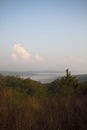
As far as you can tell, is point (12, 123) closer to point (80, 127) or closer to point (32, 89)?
point (80, 127)

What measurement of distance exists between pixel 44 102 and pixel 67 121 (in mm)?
1754

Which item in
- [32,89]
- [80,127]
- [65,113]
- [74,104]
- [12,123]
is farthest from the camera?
[32,89]

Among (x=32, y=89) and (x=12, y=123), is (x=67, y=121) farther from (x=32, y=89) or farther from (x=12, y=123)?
(x=32, y=89)

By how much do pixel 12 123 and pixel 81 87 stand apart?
12.6 m

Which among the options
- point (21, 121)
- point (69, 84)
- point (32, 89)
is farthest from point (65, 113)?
point (69, 84)

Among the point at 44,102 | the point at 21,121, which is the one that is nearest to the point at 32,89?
the point at 44,102

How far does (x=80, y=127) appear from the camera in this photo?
27.8 feet

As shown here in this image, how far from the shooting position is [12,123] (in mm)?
7727

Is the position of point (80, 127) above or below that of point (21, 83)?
below

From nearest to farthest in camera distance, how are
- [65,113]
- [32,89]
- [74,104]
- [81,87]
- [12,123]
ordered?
[12,123]
[65,113]
[74,104]
[32,89]
[81,87]

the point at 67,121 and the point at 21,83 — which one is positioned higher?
the point at 21,83

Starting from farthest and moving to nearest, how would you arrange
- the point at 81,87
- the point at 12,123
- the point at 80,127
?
the point at 81,87, the point at 80,127, the point at 12,123

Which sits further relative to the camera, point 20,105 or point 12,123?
point 20,105

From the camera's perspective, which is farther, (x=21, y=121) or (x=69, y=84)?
(x=69, y=84)
